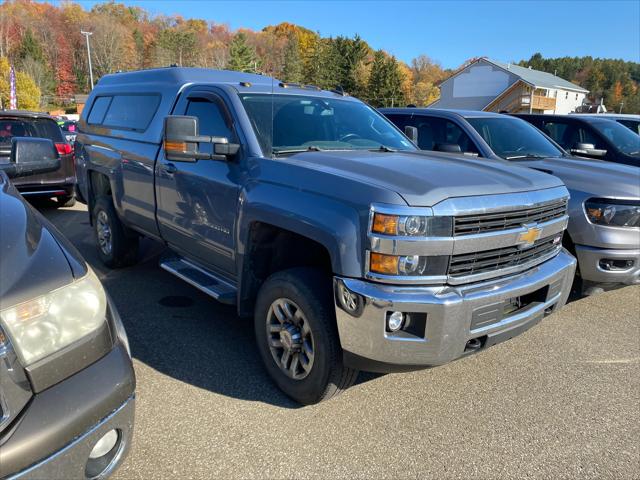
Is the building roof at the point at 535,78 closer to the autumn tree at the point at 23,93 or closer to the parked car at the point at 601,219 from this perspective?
the parked car at the point at 601,219

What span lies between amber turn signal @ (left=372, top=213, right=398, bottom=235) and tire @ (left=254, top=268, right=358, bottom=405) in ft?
1.90

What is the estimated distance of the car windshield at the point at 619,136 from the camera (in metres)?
7.51

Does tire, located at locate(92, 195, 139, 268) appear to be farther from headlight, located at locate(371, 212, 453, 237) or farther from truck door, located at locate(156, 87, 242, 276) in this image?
headlight, located at locate(371, 212, 453, 237)

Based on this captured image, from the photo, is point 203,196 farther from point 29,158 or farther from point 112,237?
point 112,237

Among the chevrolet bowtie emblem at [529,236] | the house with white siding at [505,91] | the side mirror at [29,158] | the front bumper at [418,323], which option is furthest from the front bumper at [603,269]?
the house with white siding at [505,91]

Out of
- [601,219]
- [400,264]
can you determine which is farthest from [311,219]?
[601,219]

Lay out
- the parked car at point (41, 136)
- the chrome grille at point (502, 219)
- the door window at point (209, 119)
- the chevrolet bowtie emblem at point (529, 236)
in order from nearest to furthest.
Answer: the chrome grille at point (502, 219), the chevrolet bowtie emblem at point (529, 236), the door window at point (209, 119), the parked car at point (41, 136)

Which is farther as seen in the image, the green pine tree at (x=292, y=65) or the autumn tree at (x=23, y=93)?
the autumn tree at (x=23, y=93)

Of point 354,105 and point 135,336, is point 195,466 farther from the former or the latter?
point 354,105

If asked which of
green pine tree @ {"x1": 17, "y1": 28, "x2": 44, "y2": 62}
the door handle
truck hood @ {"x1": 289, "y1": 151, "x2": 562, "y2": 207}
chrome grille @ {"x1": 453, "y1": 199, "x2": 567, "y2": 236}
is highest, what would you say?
green pine tree @ {"x1": 17, "y1": 28, "x2": 44, "y2": 62}

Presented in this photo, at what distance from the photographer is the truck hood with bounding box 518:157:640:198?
4590 mm

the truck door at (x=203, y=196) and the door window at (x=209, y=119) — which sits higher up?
the door window at (x=209, y=119)

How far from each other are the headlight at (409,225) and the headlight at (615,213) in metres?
2.68

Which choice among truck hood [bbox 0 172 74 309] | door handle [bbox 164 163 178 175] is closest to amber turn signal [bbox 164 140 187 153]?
door handle [bbox 164 163 178 175]
